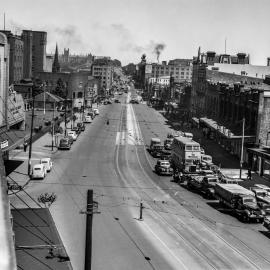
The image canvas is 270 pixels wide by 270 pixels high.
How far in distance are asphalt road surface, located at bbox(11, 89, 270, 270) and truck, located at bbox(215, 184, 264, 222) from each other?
586mm

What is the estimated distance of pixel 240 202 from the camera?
35.7 m

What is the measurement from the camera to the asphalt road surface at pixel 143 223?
26.0 m

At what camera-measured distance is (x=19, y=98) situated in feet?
182

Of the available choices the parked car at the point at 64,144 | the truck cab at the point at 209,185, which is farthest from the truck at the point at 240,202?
the parked car at the point at 64,144

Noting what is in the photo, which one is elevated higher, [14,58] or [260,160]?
[14,58]

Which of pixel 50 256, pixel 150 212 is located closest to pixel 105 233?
pixel 150 212

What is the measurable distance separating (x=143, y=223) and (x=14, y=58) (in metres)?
118

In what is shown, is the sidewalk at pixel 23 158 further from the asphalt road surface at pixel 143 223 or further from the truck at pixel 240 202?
the truck at pixel 240 202

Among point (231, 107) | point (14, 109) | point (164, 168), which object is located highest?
point (231, 107)

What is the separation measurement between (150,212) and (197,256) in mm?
9390

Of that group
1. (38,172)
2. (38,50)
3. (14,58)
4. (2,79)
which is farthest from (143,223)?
(38,50)

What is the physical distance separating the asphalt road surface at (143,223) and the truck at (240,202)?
0.59m

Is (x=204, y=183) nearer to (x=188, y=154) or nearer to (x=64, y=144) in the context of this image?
(x=188, y=154)

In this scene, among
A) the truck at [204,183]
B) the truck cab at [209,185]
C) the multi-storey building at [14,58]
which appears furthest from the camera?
the multi-storey building at [14,58]
